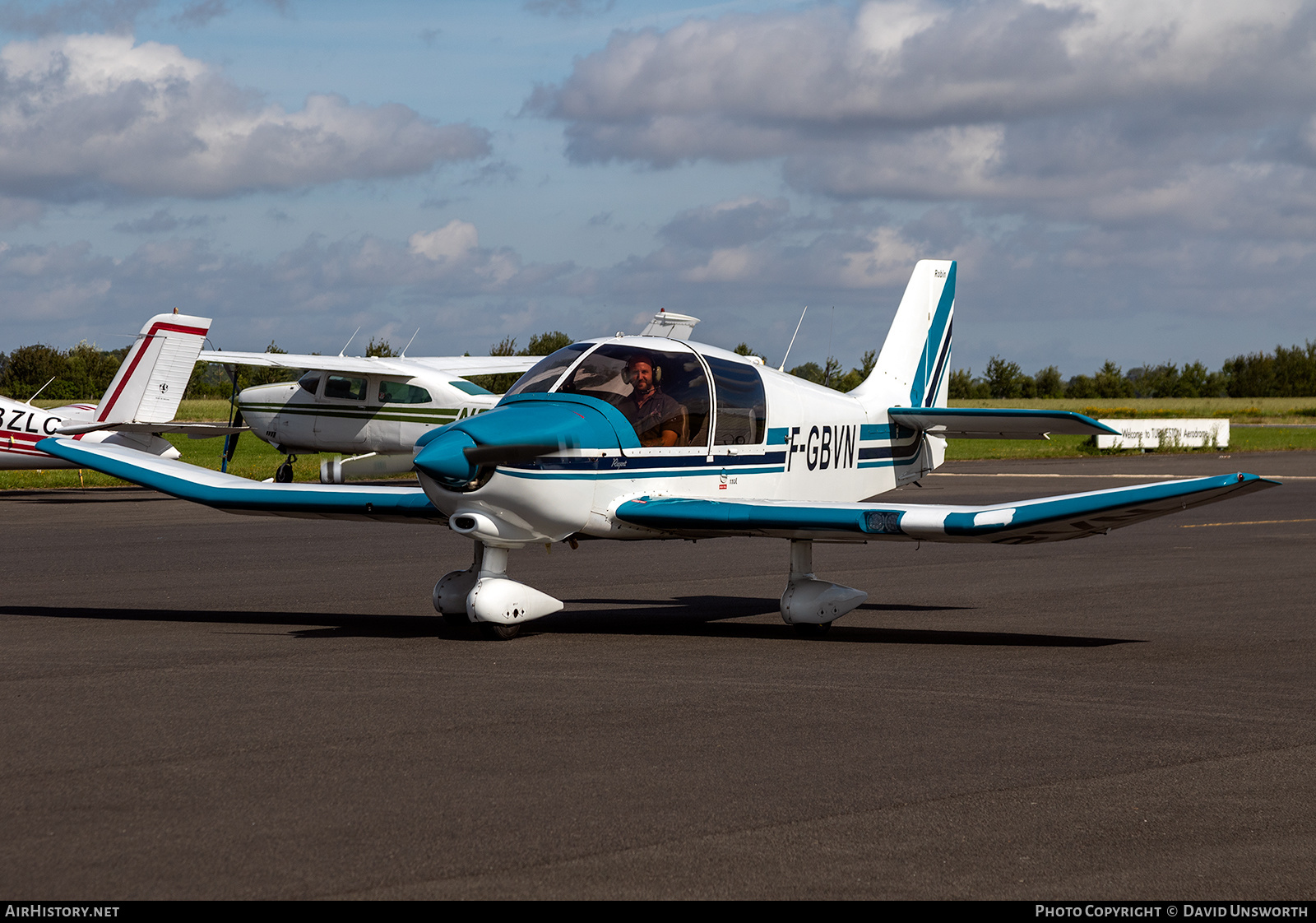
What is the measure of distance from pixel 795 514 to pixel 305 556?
341 inches

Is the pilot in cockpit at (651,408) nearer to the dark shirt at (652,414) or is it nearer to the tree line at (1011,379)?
the dark shirt at (652,414)

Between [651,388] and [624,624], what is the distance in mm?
2075

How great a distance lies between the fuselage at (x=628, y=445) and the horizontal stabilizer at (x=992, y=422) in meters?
0.50

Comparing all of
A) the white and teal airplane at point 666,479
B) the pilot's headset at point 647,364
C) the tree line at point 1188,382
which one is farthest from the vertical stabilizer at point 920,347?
the tree line at point 1188,382

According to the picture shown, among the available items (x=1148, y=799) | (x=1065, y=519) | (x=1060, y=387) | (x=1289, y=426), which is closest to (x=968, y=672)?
(x=1065, y=519)

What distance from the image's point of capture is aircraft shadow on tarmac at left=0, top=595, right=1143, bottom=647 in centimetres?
1009

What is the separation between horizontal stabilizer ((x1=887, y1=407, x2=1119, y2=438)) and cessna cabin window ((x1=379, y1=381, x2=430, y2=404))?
17.2 metres

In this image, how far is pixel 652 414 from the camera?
10.0m

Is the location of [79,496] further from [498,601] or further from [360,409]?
[498,601]

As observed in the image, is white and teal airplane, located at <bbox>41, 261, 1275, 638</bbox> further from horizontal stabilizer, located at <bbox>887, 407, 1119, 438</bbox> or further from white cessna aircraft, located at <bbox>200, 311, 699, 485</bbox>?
white cessna aircraft, located at <bbox>200, 311, 699, 485</bbox>

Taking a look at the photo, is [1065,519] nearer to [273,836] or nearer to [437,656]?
[437,656]

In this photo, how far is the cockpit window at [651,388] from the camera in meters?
9.95

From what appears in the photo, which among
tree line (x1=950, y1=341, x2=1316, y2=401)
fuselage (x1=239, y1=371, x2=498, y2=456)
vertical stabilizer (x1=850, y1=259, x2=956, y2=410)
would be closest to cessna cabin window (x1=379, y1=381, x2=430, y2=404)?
fuselage (x1=239, y1=371, x2=498, y2=456)

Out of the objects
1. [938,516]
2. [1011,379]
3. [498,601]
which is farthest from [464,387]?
[1011,379]
